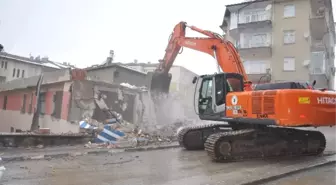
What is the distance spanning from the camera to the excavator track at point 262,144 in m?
7.78

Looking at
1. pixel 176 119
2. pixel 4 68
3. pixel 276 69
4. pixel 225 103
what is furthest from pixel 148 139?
pixel 4 68

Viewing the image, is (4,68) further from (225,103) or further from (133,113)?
(225,103)

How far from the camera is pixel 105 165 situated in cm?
708

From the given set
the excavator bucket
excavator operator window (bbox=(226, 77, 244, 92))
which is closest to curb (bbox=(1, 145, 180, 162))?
excavator operator window (bbox=(226, 77, 244, 92))

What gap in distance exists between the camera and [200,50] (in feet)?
41.2

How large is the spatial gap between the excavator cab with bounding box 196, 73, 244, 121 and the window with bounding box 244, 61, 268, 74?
68.2 feet

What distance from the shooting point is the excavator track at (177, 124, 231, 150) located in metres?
9.98

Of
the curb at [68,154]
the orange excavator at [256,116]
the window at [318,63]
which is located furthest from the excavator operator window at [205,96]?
the window at [318,63]

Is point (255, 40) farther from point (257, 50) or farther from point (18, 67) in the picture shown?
point (18, 67)

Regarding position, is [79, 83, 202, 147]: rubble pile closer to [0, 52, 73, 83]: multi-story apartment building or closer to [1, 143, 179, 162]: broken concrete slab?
[1, 143, 179, 162]: broken concrete slab

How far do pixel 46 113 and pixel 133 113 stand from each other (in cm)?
509

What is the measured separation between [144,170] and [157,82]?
29.1 feet

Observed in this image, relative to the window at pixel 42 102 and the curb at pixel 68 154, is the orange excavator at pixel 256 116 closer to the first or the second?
the curb at pixel 68 154

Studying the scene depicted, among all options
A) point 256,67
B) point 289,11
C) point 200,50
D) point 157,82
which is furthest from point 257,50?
point 200,50
